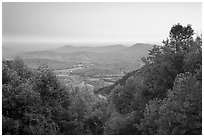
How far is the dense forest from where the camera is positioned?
17.3 m

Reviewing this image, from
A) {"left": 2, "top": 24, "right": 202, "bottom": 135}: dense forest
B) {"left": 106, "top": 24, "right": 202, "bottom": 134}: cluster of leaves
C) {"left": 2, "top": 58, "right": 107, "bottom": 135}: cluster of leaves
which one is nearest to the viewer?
{"left": 106, "top": 24, "right": 202, "bottom": 134}: cluster of leaves

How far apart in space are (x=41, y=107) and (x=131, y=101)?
799cm

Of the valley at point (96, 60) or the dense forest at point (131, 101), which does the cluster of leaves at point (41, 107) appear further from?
the valley at point (96, 60)

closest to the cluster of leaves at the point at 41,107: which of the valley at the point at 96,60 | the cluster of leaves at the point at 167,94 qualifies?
the cluster of leaves at the point at 167,94

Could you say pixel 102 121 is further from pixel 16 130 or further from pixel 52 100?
pixel 16 130

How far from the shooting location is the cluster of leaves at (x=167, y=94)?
55.9 feet

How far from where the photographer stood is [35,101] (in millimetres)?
19688

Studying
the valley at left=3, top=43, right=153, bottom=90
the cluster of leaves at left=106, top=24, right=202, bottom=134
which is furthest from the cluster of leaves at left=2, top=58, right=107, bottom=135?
Answer: the valley at left=3, top=43, right=153, bottom=90

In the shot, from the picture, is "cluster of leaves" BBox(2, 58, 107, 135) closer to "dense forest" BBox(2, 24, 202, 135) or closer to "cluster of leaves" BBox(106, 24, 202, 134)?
"dense forest" BBox(2, 24, 202, 135)

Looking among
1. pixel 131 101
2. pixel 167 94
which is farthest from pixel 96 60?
pixel 167 94

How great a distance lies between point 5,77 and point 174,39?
15297 mm

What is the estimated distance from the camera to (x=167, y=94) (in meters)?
20.2

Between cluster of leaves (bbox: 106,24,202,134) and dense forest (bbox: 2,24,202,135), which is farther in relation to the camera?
dense forest (bbox: 2,24,202,135)

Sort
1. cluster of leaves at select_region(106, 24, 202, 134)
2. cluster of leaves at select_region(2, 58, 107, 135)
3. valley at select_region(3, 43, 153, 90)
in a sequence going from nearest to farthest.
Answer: cluster of leaves at select_region(106, 24, 202, 134), cluster of leaves at select_region(2, 58, 107, 135), valley at select_region(3, 43, 153, 90)
